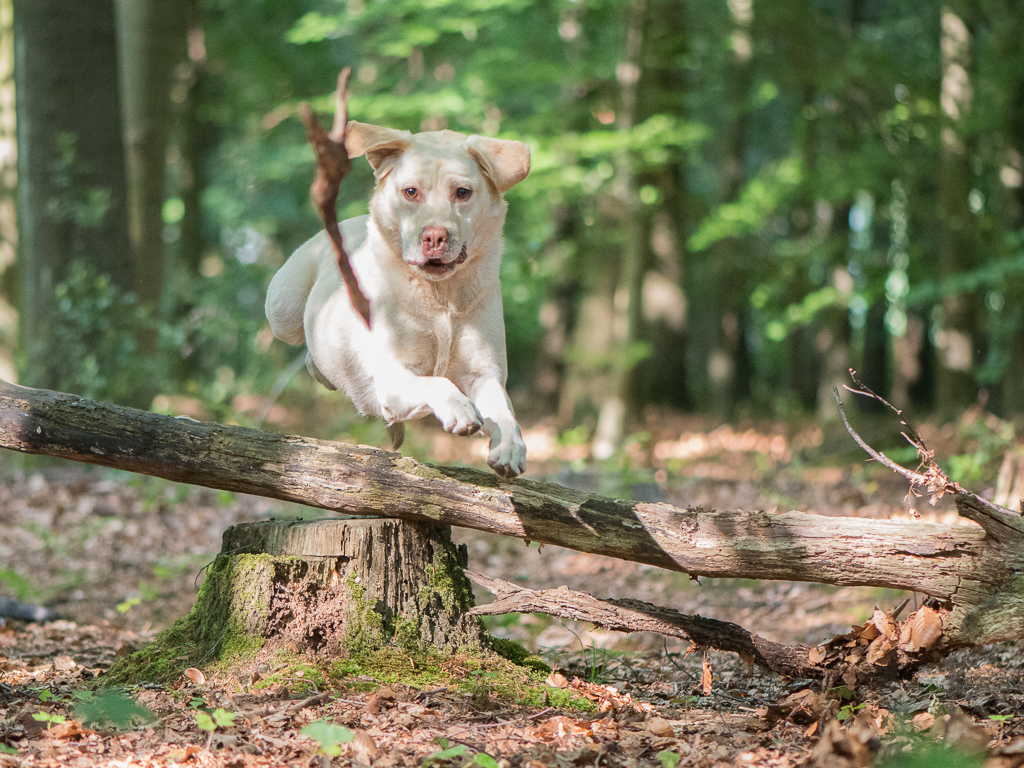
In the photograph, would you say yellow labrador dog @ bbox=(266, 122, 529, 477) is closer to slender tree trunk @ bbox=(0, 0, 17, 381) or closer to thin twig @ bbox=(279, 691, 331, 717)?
thin twig @ bbox=(279, 691, 331, 717)

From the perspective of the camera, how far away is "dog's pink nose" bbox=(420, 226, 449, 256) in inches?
140

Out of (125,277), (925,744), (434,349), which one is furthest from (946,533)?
(125,277)

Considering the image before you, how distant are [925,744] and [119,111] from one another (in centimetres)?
987

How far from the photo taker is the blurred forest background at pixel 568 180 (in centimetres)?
966

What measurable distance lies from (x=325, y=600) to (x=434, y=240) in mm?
1699

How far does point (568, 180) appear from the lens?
474 inches

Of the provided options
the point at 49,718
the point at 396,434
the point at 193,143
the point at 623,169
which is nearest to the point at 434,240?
the point at 396,434

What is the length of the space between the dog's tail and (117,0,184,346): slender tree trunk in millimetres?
7745

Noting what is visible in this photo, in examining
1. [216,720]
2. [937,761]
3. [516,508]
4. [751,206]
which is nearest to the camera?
[937,761]

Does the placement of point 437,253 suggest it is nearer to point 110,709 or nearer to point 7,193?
point 110,709

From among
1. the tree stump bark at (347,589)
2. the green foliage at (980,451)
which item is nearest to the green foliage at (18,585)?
the tree stump bark at (347,589)

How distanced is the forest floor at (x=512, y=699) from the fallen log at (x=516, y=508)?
524 millimetres

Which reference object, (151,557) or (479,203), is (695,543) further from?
(151,557)

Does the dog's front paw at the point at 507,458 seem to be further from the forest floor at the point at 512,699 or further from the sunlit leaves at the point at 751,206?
the sunlit leaves at the point at 751,206
